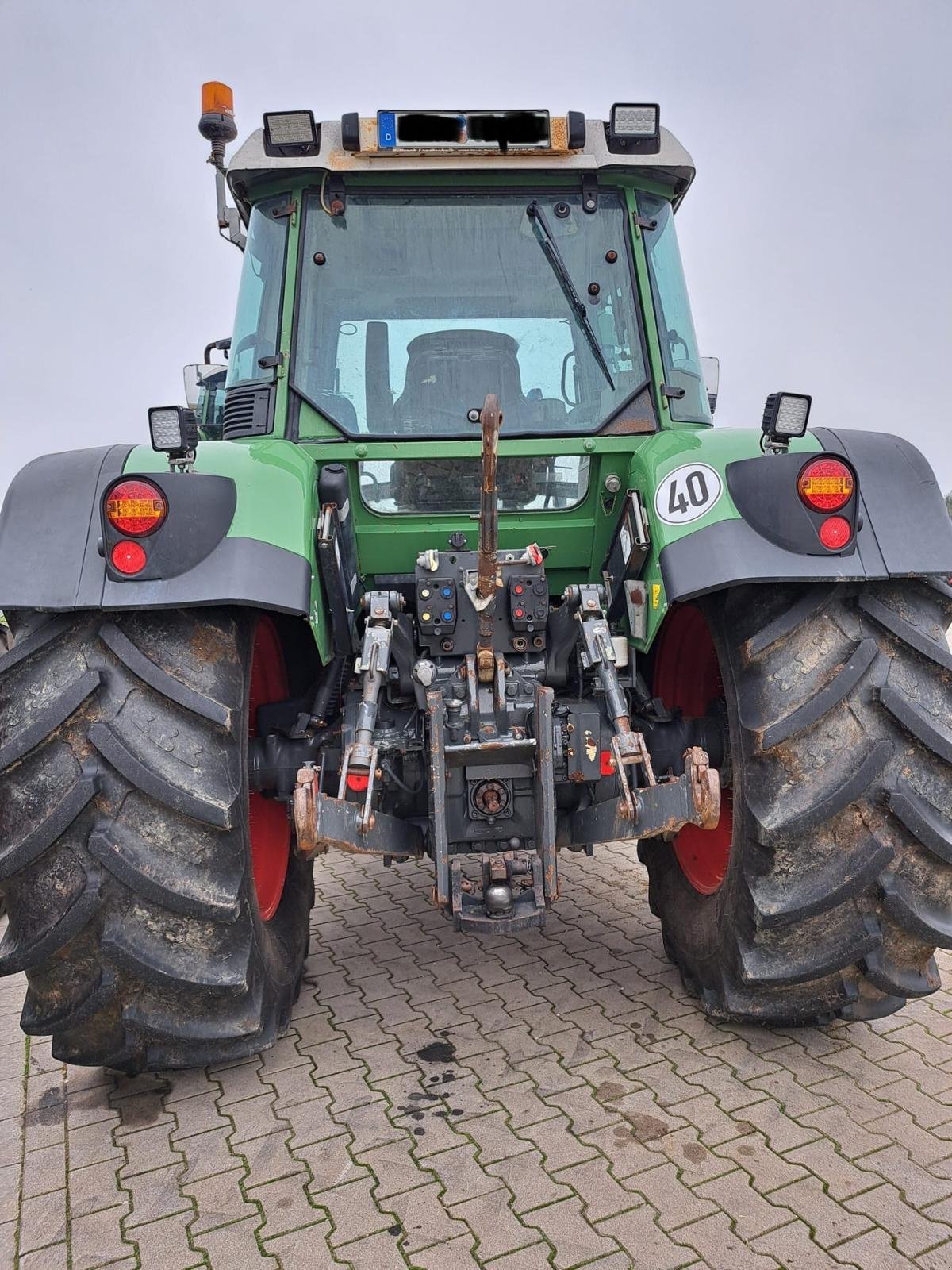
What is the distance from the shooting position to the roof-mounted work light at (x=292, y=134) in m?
3.30

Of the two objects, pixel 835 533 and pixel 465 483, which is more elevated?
pixel 465 483

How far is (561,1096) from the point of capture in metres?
2.84

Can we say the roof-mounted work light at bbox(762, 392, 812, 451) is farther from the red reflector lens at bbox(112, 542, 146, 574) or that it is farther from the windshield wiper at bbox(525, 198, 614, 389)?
the red reflector lens at bbox(112, 542, 146, 574)

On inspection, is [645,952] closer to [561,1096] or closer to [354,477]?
[561,1096]

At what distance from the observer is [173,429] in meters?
2.53

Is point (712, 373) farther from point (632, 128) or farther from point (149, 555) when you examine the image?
point (149, 555)

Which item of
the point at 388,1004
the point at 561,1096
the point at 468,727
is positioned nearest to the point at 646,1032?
the point at 561,1096

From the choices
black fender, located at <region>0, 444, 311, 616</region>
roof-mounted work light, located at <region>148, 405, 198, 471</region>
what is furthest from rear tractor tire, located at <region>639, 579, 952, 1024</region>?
roof-mounted work light, located at <region>148, 405, 198, 471</region>

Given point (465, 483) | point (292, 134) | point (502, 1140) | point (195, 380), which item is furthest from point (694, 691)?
point (195, 380)

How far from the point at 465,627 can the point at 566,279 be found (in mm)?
1257

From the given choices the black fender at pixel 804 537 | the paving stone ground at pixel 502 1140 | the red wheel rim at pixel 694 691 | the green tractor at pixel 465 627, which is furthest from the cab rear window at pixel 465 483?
the paving stone ground at pixel 502 1140

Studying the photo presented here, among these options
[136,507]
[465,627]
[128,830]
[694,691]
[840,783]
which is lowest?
[128,830]

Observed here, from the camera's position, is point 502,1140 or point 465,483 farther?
point 465,483

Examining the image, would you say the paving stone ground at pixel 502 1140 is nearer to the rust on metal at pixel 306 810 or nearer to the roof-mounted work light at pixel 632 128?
the rust on metal at pixel 306 810
